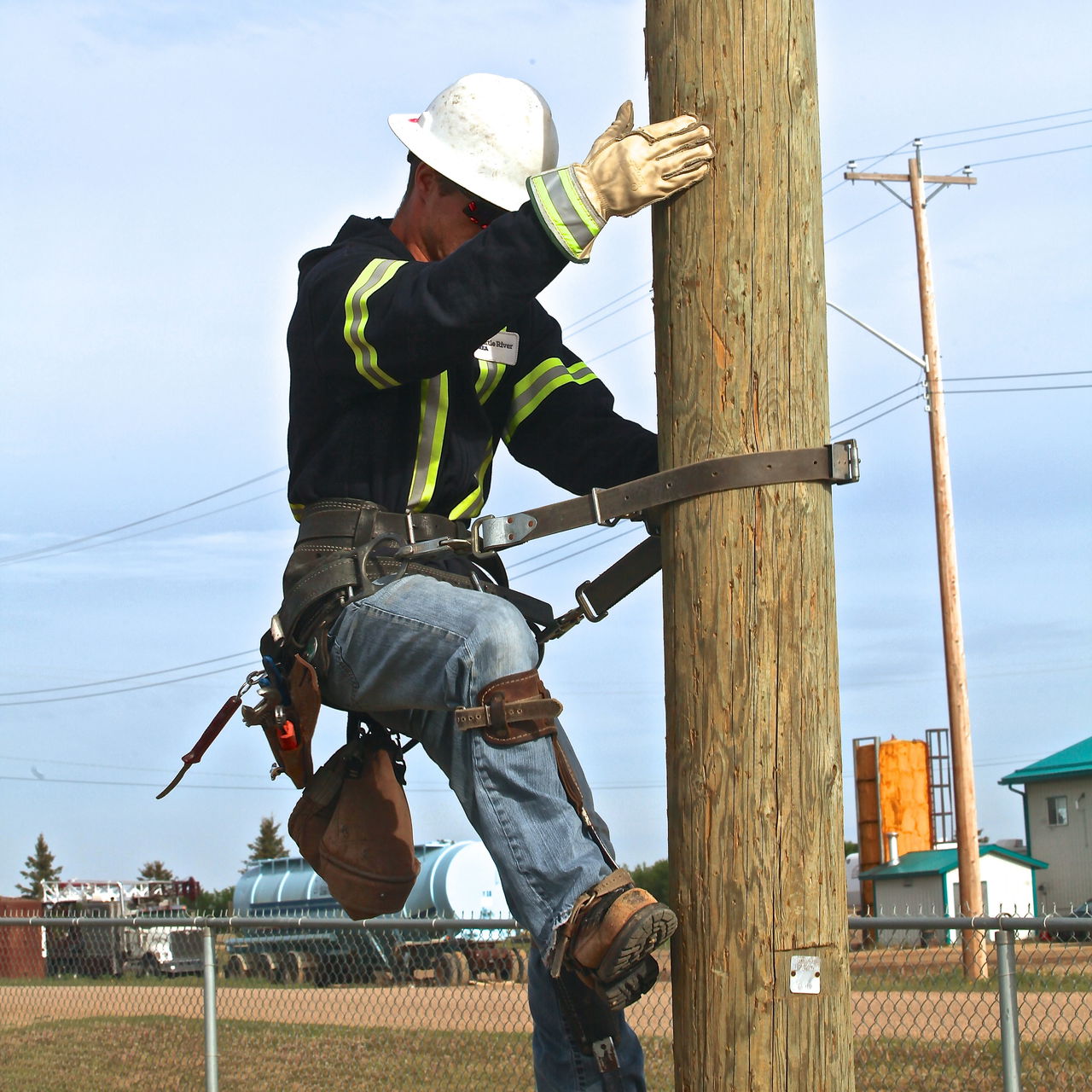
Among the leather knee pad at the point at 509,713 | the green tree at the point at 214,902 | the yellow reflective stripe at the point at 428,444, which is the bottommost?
the green tree at the point at 214,902

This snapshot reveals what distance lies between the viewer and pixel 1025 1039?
31.7ft

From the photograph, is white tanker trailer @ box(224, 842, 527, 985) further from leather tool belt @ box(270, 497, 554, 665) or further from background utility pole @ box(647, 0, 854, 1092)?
background utility pole @ box(647, 0, 854, 1092)

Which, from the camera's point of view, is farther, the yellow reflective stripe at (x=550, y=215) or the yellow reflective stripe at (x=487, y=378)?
the yellow reflective stripe at (x=487, y=378)

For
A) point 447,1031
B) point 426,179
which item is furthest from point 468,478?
point 447,1031

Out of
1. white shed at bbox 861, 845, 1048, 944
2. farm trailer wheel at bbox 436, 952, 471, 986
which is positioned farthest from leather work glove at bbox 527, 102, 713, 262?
white shed at bbox 861, 845, 1048, 944

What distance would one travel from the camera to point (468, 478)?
3359 millimetres

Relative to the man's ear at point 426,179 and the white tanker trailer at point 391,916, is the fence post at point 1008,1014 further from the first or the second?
the white tanker trailer at point 391,916

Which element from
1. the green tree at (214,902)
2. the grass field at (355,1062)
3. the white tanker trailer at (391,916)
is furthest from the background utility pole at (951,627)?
the green tree at (214,902)

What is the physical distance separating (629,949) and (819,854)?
0.43 m

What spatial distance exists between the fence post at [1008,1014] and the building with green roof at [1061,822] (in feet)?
91.1

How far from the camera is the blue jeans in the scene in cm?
277

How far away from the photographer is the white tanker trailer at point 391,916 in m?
18.2

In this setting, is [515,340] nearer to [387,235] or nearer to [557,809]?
[387,235]

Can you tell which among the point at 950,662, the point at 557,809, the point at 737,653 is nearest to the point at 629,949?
the point at 557,809
